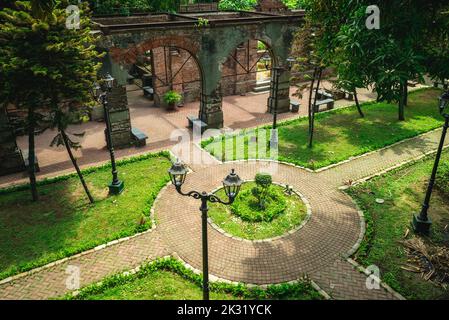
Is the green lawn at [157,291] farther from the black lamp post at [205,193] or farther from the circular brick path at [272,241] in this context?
the black lamp post at [205,193]

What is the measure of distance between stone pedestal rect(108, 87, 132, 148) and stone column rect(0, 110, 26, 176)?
3.95 meters

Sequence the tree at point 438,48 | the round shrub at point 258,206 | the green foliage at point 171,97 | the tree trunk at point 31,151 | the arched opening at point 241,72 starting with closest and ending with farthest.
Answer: the tree at point 438,48, the tree trunk at point 31,151, the round shrub at point 258,206, the green foliage at point 171,97, the arched opening at point 241,72

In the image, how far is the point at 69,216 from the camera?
11758mm

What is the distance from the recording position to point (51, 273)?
940cm

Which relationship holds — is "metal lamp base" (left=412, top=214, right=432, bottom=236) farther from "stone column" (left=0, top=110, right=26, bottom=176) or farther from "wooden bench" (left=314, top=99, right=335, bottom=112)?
"stone column" (left=0, top=110, right=26, bottom=176)

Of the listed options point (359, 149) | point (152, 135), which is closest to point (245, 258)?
point (359, 149)

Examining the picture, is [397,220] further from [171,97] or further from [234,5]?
[234,5]

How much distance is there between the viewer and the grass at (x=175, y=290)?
8602mm

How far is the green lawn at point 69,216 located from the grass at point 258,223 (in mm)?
2350

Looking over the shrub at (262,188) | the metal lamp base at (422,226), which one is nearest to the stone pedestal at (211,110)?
the shrub at (262,188)

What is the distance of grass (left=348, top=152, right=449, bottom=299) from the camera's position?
29.5 feet

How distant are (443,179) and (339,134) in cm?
567

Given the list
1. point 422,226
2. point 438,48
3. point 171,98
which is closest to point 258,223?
point 422,226
